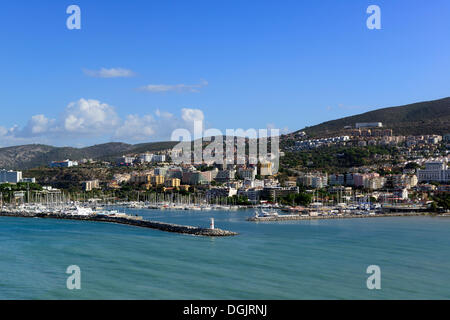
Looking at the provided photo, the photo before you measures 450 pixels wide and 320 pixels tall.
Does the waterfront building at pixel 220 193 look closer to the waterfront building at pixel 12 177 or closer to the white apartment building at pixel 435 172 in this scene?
the white apartment building at pixel 435 172

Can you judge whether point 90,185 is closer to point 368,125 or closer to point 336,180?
point 336,180

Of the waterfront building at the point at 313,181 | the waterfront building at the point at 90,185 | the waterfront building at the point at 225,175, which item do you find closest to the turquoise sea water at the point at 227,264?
the waterfront building at the point at 313,181

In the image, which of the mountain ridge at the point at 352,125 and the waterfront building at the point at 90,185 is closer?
the waterfront building at the point at 90,185

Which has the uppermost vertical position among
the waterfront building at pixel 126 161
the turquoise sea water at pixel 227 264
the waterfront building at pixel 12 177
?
the waterfront building at pixel 126 161

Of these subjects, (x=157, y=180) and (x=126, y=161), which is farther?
(x=126, y=161)

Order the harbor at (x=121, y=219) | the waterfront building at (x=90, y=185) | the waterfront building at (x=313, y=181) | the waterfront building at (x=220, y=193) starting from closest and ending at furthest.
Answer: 1. the harbor at (x=121, y=219)
2. the waterfront building at (x=220, y=193)
3. the waterfront building at (x=313, y=181)
4. the waterfront building at (x=90, y=185)

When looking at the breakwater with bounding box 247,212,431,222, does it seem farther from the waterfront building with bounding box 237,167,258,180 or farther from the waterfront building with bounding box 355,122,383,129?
the waterfront building with bounding box 355,122,383,129

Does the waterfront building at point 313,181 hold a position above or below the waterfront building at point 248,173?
below

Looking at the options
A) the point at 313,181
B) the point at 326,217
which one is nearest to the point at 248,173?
the point at 313,181
